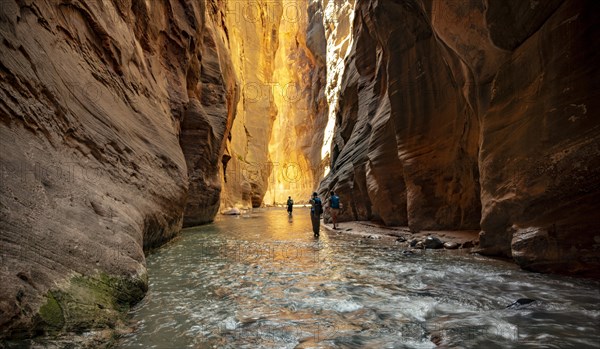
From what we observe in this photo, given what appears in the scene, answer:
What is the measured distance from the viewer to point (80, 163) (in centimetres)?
529

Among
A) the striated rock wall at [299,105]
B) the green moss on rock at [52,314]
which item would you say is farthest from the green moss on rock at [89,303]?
the striated rock wall at [299,105]

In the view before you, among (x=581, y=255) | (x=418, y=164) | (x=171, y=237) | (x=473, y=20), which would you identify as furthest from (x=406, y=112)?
(x=171, y=237)

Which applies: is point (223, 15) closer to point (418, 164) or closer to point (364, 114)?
point (364, 114)

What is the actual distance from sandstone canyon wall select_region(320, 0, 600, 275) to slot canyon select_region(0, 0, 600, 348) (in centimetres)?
3

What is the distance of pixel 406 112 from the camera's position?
11.3 m

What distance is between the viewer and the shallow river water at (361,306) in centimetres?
308

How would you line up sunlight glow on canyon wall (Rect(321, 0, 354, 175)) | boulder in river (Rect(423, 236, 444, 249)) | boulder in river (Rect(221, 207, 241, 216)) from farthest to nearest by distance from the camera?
sunlight glow on canyon wall (Rect(321, 0, 354, 175)) → boulder in river (Rect(221, 207, 241, 216)) → boulder in river (Rect(423, 236, 444, 249))

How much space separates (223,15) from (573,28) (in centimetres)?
2288

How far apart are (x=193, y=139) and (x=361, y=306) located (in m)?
13.0

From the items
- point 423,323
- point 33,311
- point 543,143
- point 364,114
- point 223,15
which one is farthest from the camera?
point 223,15

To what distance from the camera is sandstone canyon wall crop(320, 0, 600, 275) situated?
498cm

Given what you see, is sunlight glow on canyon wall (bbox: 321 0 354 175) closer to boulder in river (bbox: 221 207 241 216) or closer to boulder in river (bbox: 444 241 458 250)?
boulder in river (bbox: 221 207 241 216)

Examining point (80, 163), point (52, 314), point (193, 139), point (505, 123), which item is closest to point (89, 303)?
point (52, 314)

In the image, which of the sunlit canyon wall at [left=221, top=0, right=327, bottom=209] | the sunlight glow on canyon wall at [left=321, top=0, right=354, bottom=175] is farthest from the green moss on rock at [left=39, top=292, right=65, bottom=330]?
the sunlight glow on canyon wall at [left=321, top=0, right=354, bottom=175]
